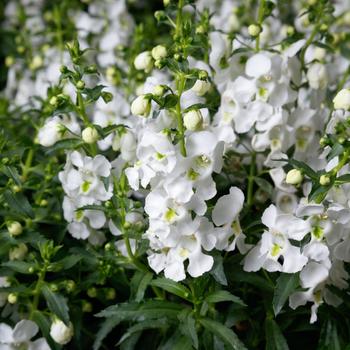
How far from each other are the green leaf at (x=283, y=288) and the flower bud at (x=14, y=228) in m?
0.86

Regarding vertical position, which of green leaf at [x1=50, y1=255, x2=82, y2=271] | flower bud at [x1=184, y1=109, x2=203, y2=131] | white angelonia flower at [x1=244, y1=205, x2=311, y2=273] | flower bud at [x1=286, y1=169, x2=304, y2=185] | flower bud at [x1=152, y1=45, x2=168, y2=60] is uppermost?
flower bud at [x1=152, y1=45, x2=168, y2=60]

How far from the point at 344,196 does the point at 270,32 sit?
1153 millimetres

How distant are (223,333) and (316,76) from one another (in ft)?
3.27

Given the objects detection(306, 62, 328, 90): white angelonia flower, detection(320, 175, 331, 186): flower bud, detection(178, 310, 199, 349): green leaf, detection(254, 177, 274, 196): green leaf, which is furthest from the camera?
detection(306, 62, 328, 90): white angelonia flower

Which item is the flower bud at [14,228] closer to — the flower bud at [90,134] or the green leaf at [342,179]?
the flower bud at [90,134]

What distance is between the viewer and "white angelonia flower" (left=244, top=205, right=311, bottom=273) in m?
1.90

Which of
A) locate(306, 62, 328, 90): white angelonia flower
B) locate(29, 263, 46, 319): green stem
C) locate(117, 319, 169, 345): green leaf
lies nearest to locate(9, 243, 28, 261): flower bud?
locate(29, 263, 46, 319): green stem

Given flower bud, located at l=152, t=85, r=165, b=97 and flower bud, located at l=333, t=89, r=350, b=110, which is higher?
flower bud, located at l=152, t=85, r=165, b=97

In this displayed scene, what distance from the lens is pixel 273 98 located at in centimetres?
226

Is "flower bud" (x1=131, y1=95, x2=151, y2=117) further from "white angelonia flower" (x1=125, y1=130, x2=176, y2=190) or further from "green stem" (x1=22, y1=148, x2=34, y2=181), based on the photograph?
"green stem" (x1=22, y1=148, x2=34, y2=181)

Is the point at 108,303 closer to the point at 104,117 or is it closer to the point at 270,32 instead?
the point at 104,117

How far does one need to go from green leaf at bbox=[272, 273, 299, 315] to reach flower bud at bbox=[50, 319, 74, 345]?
656 millimetres

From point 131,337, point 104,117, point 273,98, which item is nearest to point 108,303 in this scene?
point 131,337

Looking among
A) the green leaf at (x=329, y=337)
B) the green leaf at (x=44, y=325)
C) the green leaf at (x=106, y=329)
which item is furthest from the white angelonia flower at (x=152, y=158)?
the green leaf at (x=329, y=337)
